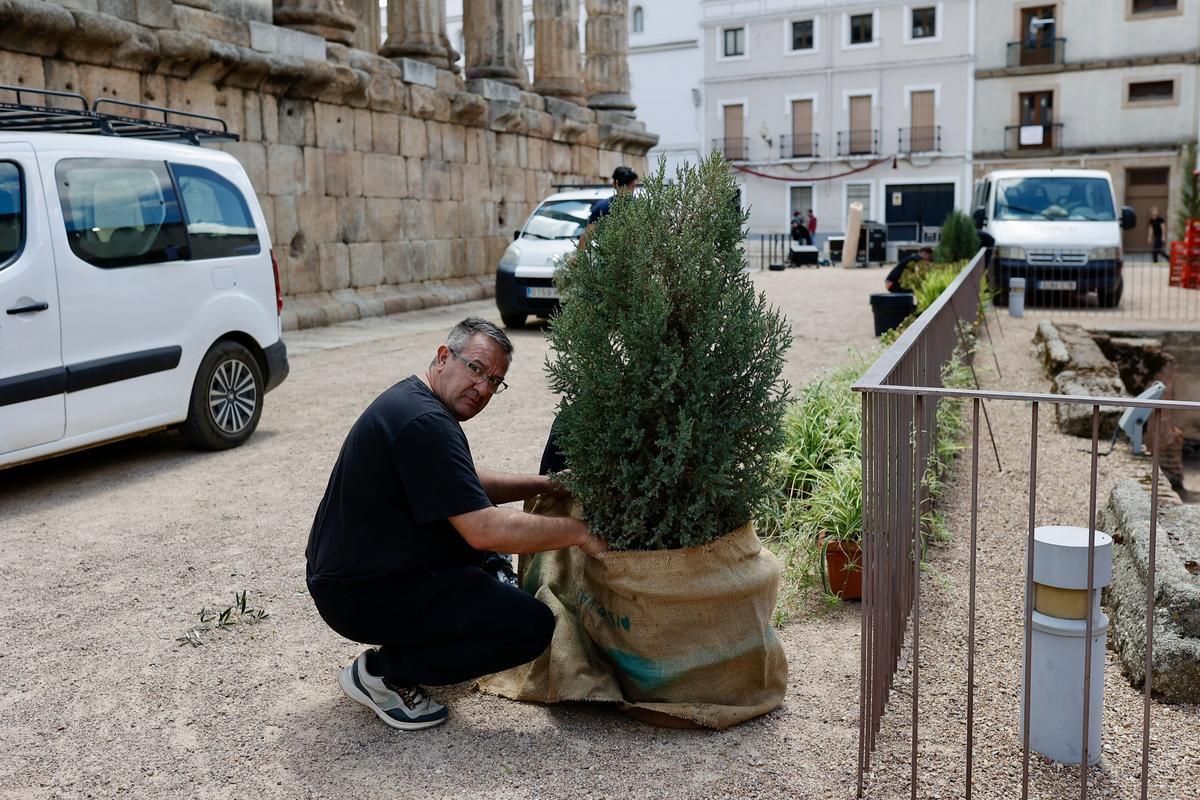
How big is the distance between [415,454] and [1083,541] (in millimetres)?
1863

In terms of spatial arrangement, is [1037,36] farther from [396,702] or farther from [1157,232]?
[396,702]

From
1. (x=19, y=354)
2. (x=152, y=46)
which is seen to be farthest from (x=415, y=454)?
(x=152, y=46)

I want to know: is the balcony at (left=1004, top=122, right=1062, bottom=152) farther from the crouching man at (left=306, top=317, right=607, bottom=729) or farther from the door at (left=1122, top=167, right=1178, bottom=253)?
the crouching man at (left=306, top=317, right=607, bottom=729)

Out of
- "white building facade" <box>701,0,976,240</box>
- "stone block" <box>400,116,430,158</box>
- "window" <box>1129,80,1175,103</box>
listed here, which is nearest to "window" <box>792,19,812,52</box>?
"white building facade" <box>701,0,976,240</box>

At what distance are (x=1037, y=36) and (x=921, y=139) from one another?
5076 millimetres

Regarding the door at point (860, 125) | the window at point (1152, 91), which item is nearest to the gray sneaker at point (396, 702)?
the window at point (1152, 91)

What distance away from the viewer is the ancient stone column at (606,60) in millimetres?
23609

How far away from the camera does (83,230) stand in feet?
19.8

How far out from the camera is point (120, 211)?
6301 millimetres

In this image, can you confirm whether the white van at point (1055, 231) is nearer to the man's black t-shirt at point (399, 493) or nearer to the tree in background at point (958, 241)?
the tree in background at point (958, 241)

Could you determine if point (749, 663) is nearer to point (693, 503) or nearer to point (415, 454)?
point (693, 503)

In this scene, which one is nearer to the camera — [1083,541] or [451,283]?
[1083,541]

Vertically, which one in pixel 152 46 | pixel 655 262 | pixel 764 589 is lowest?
pixel 764 589

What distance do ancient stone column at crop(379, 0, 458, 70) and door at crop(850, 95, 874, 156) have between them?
27405 millimetres
